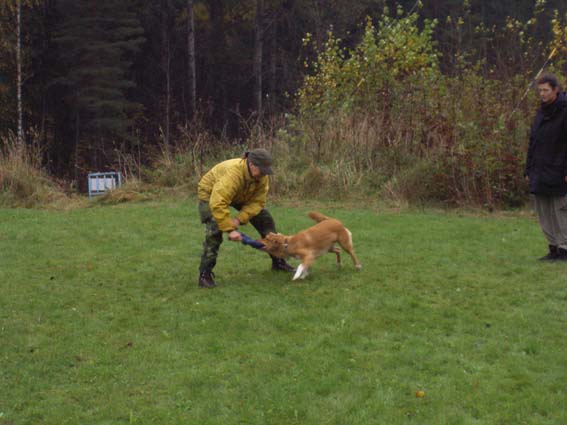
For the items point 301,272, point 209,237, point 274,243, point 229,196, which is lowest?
point 301,272

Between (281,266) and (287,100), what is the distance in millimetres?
23221

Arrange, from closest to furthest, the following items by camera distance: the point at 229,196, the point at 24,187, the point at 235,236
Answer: the point at 235,236 → the point at 229,196 → the point at 24,187

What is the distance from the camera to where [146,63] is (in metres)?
33.0

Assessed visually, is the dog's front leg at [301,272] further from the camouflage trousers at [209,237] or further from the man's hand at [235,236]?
the man's hand at [235,236]

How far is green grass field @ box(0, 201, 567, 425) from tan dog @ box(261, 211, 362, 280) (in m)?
0.28

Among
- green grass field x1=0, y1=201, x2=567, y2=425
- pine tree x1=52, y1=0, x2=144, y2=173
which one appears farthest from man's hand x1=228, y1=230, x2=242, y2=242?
pine tree x1=52, y1=0, x2=144, y2=173

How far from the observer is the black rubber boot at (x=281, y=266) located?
8.59 m

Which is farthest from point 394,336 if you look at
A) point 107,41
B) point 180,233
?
point 107,41

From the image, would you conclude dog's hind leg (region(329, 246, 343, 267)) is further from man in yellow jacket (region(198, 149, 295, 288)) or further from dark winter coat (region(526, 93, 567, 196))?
dark winter coat (region(526, 93, 567, 196))

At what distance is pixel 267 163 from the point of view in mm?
7305

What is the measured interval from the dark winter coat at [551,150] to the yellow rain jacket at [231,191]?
3.37 metres

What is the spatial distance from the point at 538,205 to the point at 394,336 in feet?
11.6

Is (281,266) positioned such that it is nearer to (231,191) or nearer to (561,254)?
(231,191)

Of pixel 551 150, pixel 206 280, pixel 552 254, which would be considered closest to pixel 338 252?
pixel 206 280
